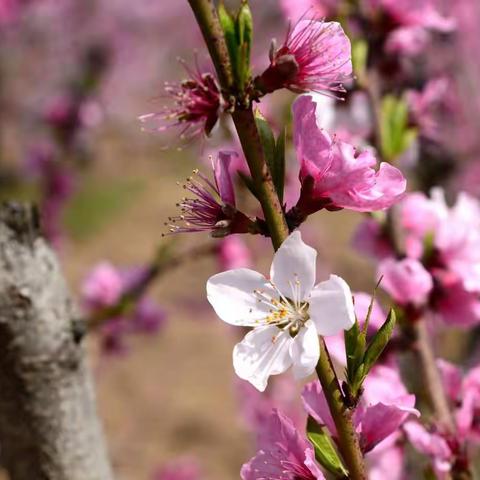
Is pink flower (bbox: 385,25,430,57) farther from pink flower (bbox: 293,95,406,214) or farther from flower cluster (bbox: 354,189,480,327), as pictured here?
pink flower (bbox: 293,95,406,214)

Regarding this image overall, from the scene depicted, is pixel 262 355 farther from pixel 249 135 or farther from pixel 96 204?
pixel 96 204

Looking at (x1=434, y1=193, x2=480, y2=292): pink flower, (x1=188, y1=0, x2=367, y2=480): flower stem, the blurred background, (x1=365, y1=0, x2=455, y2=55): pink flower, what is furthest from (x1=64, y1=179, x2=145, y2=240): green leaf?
(x1=188, y1=0, x2=367, y2=480): flower stem

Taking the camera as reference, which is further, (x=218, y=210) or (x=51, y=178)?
(x=51, y=178)

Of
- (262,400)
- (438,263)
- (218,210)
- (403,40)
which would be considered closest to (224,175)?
(218,210)

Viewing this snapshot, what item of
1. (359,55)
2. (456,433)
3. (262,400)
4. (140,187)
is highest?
(140,187)

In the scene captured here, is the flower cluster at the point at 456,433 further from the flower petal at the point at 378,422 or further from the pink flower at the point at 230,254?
the pink flower at the point at 230,254

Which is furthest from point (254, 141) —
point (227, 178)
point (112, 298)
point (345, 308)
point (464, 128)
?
point (464, 128)

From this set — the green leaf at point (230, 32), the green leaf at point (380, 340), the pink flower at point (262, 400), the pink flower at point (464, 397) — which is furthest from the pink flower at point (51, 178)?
the green leaf at point (380, 340)
